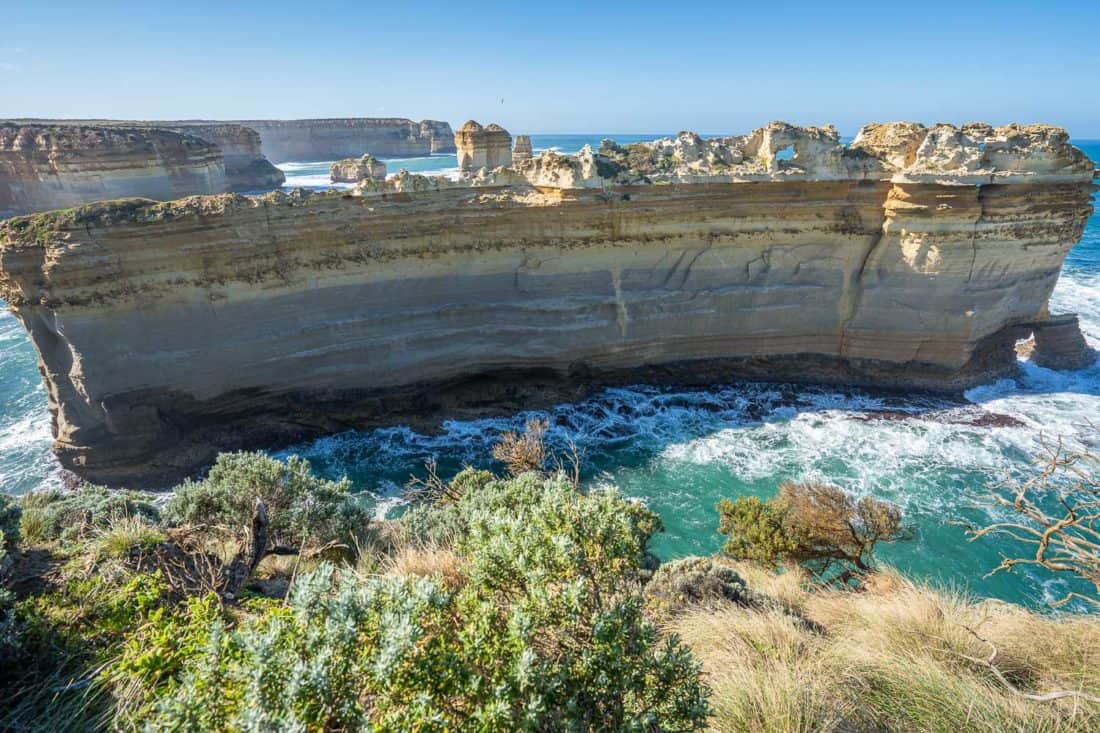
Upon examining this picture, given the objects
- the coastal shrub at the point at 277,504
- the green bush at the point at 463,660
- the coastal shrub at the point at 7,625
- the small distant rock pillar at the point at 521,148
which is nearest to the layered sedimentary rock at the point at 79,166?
the small distant rock pillar at the point at 521,148

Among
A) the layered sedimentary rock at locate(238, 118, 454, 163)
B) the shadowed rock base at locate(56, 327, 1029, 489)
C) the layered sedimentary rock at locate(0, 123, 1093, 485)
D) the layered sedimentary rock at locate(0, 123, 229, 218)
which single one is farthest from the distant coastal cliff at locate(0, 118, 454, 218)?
the layered sedimentary rock at locate(238, 118, 454, 163)

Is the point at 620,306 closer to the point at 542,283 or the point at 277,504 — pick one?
the point at 542,283

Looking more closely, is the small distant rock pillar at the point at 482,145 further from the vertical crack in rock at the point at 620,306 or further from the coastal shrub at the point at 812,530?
the coastal shrub at the point at 812,530

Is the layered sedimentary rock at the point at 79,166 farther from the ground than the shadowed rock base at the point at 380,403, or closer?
farther from the ground

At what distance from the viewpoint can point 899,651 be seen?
15.9ft

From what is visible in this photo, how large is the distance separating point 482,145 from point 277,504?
67.9 ft

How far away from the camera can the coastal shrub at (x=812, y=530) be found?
9.73 m

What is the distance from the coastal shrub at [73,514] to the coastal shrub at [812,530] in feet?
31.9

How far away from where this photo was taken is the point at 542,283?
55.5 ft

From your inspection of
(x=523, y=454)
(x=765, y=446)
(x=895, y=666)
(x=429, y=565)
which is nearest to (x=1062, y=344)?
→ (x=765, y=446)

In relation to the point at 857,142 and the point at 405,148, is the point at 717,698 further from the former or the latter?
the point at 405,148

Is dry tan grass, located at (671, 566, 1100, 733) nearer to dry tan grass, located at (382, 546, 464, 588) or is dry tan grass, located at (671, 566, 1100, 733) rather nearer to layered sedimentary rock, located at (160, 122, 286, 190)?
dry tan grass, located at (382, 546, 464, 588)

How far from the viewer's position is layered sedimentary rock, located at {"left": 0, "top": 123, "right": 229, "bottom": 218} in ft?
121

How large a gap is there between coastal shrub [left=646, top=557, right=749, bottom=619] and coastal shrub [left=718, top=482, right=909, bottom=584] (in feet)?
9.08
